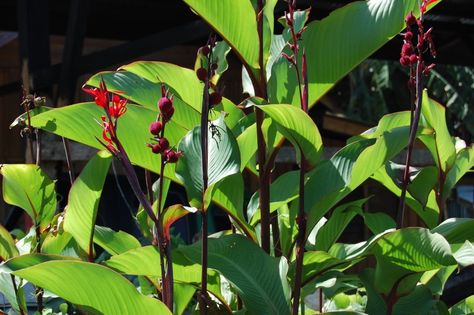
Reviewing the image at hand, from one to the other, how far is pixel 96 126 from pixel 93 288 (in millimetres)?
317

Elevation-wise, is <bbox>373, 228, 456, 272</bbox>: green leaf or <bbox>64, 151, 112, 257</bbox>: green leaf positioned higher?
<bbox>64, 151, 112, 257</bbox>: green leaf

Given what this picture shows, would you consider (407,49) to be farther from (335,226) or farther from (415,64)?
(335,226)

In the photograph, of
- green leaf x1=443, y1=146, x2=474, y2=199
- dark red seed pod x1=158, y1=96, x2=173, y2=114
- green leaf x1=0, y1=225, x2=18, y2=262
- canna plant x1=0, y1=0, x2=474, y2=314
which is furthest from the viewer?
green leaf x1=443, y1=146, x2=474, y2=199

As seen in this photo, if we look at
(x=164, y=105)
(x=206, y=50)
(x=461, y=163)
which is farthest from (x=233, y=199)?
(x=461, y=163)

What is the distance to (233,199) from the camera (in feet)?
5.48

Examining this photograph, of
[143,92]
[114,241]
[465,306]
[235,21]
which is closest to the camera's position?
[235,21]

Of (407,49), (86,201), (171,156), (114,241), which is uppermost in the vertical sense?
(407,49)

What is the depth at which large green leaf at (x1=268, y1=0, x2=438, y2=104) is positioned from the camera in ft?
5.41

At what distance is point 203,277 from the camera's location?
1441 millimetres

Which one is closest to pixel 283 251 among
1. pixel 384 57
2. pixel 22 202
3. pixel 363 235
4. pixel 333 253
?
pixel 333 253

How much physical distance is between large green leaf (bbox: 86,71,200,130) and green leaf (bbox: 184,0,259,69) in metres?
0.14

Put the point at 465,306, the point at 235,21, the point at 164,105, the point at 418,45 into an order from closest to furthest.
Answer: the point at 164,105
the point at 418,45
the point at 235,21
the point at 465,306

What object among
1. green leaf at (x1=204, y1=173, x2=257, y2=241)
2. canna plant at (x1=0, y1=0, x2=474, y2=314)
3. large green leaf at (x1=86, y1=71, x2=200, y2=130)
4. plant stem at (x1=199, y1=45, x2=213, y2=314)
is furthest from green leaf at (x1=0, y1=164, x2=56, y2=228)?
plant stem at (x1=199, y1=45, x2=213, y2=314)

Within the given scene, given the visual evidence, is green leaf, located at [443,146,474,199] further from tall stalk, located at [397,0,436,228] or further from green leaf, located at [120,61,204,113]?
green leaf, located at [120,61,204,113]
